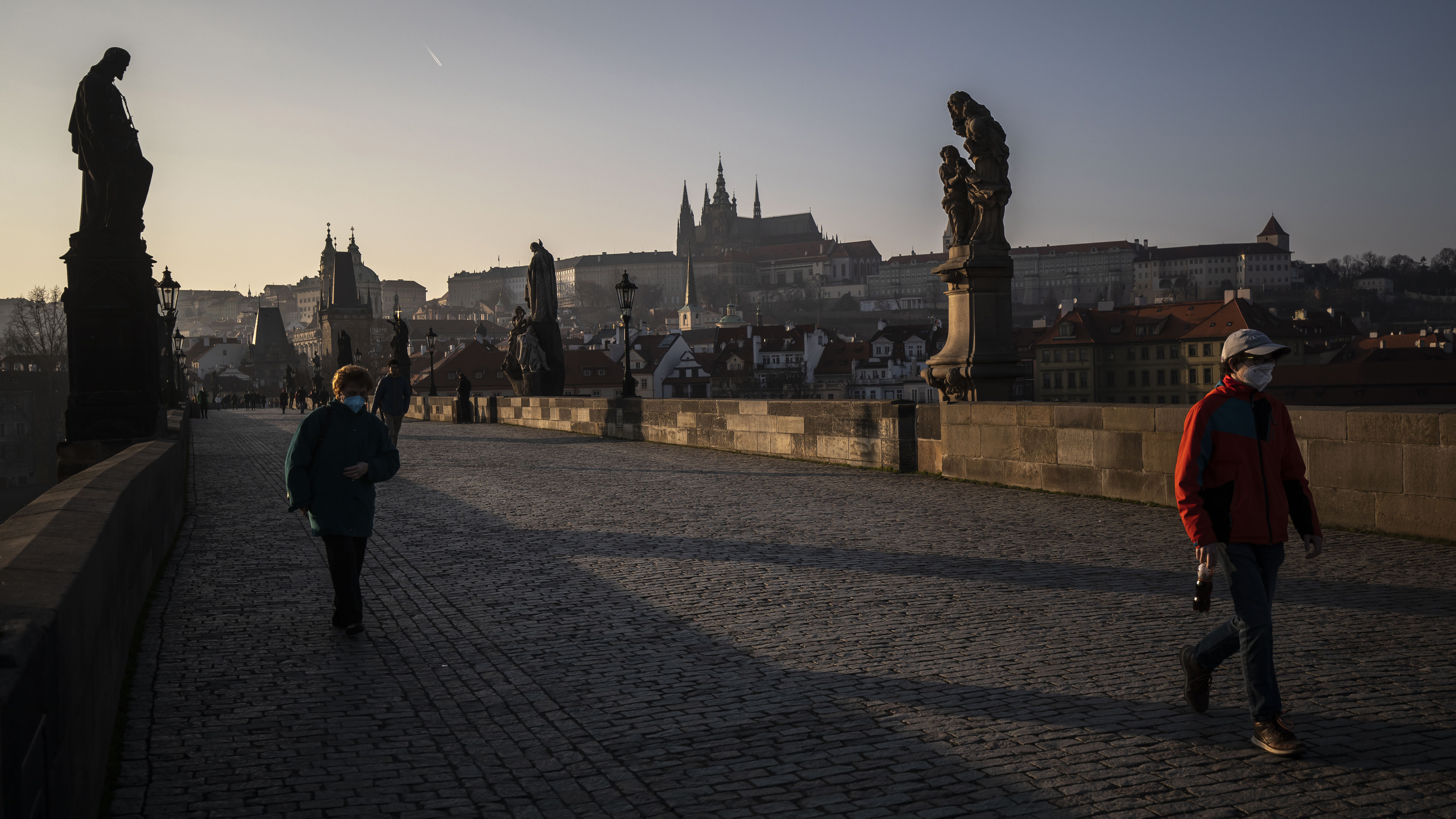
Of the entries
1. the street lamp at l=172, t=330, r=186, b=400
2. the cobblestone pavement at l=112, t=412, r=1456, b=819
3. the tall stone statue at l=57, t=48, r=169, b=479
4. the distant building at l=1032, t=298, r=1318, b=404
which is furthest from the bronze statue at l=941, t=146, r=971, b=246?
the distant building at l=1032, t=298, r=1318, b=404

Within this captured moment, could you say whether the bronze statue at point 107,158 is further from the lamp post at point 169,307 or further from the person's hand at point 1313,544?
the lamp post at point 169,307

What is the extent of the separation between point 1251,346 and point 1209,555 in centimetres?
70

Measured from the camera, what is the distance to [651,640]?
5.40 metres

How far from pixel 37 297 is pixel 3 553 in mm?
81106

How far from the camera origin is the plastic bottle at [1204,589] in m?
3.90

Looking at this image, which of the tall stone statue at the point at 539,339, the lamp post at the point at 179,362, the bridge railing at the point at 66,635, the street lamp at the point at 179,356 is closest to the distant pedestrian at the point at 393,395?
the tall stone statue at the point at 539,339

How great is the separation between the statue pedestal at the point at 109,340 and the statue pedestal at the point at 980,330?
7.73m

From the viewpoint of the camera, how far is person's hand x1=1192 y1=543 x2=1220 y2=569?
3.86 m

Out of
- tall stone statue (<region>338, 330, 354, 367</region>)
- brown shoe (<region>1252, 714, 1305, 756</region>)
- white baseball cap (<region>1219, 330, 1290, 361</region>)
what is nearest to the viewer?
brown shoe (<region>1252, 714, 1305, 756</region>)

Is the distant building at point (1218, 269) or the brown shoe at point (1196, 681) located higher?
the distant building at point (1218, 269)

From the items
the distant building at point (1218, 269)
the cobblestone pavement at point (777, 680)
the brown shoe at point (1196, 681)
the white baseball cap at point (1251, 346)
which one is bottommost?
the cobblestone pavement at point (777, 680)

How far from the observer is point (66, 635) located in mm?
2938

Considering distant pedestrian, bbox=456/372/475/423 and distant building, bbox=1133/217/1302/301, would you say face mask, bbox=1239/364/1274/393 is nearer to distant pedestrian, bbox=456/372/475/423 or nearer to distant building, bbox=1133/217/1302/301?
distant pedestrian, bbox=456/372/475/423

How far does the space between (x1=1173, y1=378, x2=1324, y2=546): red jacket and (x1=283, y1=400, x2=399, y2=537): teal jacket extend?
3611mm
